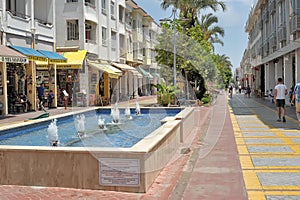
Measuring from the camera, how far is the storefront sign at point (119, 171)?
20.7 feet

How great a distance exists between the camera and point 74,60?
28.0 meters

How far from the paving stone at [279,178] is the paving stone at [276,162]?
2.68ft

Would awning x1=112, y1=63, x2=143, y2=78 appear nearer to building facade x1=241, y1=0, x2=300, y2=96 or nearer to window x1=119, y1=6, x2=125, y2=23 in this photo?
window x1=119, y1=6, x2=125, y2=23

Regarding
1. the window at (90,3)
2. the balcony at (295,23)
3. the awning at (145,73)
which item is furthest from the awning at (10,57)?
the awning at (145,73)

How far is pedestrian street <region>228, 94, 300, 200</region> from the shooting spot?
650cm

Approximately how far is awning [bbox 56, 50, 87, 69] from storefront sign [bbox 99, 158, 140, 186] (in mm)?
21430

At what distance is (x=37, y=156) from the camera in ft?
22.4

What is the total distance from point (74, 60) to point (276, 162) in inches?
846

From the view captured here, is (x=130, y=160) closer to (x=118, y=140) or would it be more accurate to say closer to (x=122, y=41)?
(x=118, y=140)

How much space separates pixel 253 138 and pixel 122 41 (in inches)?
1219

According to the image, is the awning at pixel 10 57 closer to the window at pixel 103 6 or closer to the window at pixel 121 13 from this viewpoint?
the window at pixel 103 6

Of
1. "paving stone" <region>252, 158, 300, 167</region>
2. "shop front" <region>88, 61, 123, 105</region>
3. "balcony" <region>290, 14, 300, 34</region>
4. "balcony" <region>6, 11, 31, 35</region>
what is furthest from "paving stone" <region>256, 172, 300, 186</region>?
"shop front" <region>88, 61, 123, 105</region>

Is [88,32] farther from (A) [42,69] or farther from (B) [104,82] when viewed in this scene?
(A) [42,69]

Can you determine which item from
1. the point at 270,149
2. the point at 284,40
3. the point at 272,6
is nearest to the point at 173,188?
the point at 270,149
